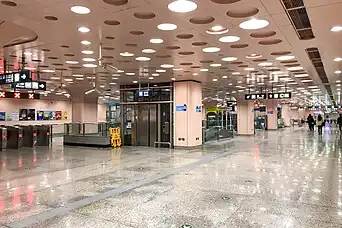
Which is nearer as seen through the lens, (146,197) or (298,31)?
(146,197)

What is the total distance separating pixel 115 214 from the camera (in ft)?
14.3

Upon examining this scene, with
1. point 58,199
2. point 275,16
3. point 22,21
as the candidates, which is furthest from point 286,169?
point 22,21

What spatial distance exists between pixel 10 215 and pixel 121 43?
444 centimetres

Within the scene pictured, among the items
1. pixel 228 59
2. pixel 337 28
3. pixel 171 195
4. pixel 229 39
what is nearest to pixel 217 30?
pixel 229 39

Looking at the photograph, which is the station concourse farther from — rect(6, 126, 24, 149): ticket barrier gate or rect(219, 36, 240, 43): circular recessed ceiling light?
rect(6, 126, 24, 149): ticket barrier gate

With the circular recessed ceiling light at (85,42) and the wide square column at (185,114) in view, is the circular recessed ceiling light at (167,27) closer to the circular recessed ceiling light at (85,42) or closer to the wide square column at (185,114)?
the circular recessed ceiling light at (85,42)

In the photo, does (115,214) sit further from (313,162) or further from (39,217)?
(313,162)

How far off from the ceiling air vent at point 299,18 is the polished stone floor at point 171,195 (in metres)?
3.23

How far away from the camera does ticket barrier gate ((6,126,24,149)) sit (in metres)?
14.0

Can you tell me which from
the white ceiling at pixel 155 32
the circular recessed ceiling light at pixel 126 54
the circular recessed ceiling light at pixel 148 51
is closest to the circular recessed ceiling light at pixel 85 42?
the white ceiling at pixel 155 32

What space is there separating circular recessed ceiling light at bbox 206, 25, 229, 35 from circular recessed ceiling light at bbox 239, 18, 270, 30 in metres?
0.39

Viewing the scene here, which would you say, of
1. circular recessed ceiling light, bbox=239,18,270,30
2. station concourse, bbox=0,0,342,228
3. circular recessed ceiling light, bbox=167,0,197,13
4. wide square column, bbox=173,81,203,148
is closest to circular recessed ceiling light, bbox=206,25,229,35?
station concourse, bbox=0,0,342,228

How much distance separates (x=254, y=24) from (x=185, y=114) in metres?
8.16

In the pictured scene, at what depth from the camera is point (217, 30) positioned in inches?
244
